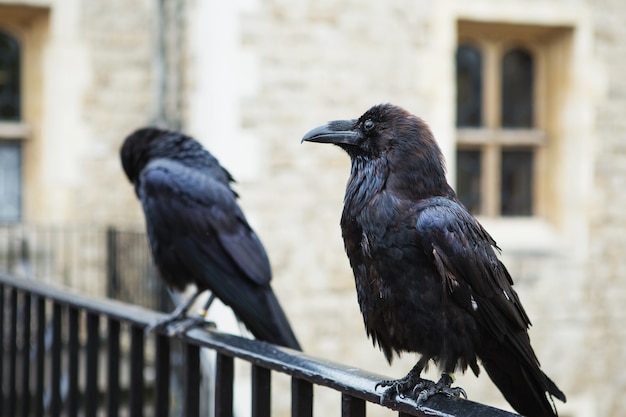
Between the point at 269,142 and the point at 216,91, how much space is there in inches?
20.5

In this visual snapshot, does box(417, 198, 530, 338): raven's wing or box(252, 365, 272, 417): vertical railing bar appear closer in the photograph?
box(252, 365, 272, 417): vertical railing bar

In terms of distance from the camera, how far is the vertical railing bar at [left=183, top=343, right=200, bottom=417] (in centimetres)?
192

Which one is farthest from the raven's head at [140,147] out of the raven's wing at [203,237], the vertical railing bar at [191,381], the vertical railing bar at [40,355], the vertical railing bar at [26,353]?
Answer: the vertical railing bar at [191,381]

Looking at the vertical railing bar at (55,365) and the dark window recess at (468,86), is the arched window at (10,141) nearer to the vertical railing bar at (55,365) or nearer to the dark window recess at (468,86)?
the dark window recess at (468,86)

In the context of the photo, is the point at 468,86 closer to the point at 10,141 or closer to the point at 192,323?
the point at 10,141

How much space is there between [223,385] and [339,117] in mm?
4573

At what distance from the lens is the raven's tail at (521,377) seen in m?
1.72

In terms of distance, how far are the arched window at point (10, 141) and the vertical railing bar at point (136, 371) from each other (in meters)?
Answer: 5.73

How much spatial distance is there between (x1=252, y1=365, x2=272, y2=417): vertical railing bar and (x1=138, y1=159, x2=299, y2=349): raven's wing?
1011mm

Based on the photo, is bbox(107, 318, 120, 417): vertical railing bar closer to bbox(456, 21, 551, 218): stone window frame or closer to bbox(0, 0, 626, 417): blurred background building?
bbox(0, 0, 626, 417): blurred background building

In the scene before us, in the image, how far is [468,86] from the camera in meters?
7.09

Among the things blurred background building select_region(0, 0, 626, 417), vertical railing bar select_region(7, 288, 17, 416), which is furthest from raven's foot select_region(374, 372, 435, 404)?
blurred background building select_region(0, 0, 626, 417)

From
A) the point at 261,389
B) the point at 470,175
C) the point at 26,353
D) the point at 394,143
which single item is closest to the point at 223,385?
the point at 261,389

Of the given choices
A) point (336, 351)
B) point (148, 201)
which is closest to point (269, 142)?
point (336, 351)
